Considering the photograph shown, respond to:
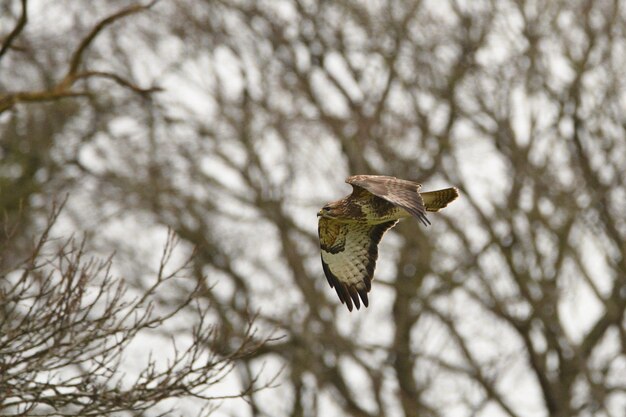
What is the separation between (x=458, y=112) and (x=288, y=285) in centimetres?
395

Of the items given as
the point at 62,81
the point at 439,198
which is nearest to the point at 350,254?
the point at 439,198

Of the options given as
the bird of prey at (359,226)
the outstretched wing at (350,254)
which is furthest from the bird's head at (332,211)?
the outstretched wing at (350,254)

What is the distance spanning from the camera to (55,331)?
659 cm

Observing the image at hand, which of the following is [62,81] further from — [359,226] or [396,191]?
[396,191]

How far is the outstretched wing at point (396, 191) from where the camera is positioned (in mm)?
6926

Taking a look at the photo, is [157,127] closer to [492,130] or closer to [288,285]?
[288,285]

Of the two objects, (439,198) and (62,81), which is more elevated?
(62,81)

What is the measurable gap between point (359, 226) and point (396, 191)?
1.49m

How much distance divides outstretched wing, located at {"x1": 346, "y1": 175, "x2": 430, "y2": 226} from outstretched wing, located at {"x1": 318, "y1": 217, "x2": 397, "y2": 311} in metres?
0.99

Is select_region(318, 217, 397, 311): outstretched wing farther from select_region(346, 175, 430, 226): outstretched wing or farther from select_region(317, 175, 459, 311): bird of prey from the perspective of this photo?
select_region(346, 175, 430, 226): outstretched wing

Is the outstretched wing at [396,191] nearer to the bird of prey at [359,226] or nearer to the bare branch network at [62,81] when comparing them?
the bird of prey at [359,226]

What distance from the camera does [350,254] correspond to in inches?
346

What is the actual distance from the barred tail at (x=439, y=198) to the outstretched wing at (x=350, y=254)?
0.52 m

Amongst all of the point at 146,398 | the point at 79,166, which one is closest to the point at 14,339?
the point at 146,398
